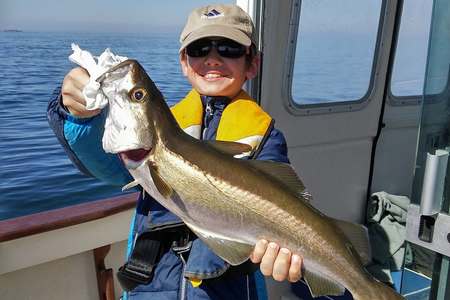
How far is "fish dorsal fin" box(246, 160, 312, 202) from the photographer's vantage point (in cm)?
209

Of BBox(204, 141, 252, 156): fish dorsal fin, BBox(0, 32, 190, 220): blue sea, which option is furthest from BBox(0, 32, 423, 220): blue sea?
BBox(204, 141, 252, 156): fish dorsal fin

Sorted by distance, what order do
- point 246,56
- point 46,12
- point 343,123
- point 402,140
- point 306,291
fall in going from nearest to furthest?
point 246,56
point 306,291
point 343,123
point 402,140
point 46,12

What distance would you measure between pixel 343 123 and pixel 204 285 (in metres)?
2.89

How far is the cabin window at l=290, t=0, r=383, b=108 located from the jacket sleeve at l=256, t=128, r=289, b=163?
197 cm

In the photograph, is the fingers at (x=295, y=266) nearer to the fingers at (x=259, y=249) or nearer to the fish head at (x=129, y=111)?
the fingers at (x=259, y=249)

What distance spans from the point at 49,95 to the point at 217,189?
Answer: 40.6ft

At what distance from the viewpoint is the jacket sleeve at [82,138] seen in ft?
7.25

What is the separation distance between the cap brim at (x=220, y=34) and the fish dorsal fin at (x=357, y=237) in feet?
3.13

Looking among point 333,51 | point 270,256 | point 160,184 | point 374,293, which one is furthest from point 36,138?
point 374,293

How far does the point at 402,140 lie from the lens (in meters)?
5.43

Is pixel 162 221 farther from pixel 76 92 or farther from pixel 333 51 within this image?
pixel 333 51

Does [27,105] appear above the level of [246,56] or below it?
below

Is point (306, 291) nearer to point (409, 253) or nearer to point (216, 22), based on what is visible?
point (409, 253)

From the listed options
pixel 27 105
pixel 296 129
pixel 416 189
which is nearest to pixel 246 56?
pixel 416 189
